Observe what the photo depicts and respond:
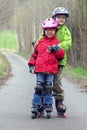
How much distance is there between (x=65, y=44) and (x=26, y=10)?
7562 centimetres

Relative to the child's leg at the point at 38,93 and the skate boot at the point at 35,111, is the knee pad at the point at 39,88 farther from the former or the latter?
the skate boot at the point at 35,111

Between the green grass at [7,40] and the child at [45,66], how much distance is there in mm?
111479

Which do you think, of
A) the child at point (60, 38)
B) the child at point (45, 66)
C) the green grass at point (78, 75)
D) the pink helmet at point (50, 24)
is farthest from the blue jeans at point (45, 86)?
the green grass at point (78, 75)

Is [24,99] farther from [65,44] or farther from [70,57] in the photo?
[70,57]

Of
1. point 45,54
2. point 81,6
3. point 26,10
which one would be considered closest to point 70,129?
point 45,54

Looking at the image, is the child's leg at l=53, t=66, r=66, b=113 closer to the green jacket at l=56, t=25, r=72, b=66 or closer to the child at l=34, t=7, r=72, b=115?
the child at l=34, t=7, r=72, b=115

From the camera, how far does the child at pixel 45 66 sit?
9.93 metres

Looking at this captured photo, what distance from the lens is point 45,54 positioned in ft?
32.7

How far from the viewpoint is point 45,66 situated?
390 inches

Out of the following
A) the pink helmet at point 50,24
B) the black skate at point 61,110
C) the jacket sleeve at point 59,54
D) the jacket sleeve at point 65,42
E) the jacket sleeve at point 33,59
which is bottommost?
the black skate at point 61,110

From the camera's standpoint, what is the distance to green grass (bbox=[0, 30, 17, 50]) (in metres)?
124

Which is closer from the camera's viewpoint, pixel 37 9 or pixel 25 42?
pixel 37 9

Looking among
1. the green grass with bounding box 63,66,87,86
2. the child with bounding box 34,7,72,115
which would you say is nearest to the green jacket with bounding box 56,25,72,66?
the child with bounding box 34,7,72,115

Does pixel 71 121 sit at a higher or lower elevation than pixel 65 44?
lower
